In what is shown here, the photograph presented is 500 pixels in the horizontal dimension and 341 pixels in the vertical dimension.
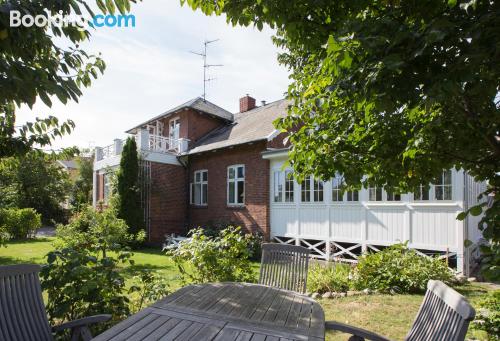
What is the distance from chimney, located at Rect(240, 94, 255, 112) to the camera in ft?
62.5

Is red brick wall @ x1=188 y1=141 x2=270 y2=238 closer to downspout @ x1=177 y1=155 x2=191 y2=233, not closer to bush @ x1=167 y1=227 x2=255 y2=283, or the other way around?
downspout @ x1=177 y1=155 x2=191 y2=233

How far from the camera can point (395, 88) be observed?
1855 millimetres

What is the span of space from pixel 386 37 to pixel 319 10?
1175mm

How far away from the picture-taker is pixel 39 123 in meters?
3.59

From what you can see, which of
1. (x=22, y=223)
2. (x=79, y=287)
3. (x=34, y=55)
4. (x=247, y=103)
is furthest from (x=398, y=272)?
(x=22, y=223)

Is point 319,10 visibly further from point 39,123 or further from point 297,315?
point 39,123

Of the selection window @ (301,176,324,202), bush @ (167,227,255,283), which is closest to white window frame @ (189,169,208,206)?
window @ (301,176,324,202)

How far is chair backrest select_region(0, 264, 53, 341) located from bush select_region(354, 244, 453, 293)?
5656 millimetres

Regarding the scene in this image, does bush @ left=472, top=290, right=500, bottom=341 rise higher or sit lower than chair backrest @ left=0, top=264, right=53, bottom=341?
lower

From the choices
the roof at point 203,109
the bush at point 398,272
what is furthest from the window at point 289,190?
the roof at point 203,109

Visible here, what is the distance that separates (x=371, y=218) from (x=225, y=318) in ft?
26.5

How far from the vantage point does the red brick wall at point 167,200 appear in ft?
49.4

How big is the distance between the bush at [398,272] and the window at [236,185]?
6.93m

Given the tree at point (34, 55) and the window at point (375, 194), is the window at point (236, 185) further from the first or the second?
the tree at point (34, 55)
